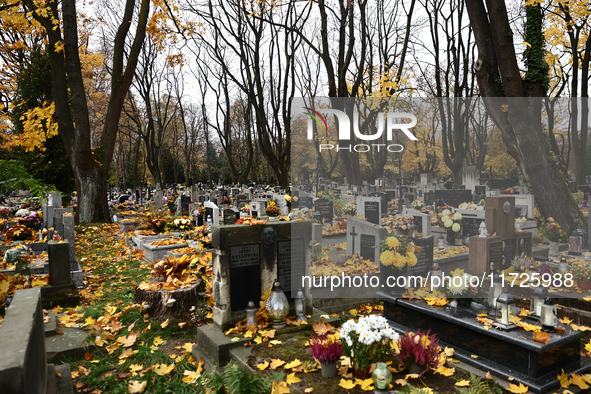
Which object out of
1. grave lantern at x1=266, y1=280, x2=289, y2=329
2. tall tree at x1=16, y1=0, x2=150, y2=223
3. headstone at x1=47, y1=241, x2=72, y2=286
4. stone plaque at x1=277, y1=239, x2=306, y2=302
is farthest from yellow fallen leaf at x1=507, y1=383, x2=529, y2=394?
tall tree at x1=16, y1=0, x2=150, y2=223

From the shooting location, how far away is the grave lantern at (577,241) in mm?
7176

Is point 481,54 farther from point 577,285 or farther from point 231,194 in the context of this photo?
point 231,194

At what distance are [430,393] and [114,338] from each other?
408 cm

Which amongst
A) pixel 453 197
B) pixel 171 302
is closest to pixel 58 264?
pixel 171 302

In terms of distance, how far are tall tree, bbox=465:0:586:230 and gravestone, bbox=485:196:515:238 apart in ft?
1.92

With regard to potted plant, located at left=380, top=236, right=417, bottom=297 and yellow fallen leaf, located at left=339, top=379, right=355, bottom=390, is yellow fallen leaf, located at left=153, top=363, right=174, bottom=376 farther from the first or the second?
potted plant, located at left=380, top=236, right=417, bottom=297

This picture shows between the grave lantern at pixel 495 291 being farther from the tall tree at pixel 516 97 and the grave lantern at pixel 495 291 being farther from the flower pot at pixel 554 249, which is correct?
the flower pot at pixel 554 249

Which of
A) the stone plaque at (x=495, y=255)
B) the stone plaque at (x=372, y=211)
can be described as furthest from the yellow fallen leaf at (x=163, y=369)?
the stone plaque at (x=372, y=211)

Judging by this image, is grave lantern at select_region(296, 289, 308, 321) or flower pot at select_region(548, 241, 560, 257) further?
flower pot at select_region(548, 241, 560, 257)

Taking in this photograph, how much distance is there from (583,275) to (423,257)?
2.29m

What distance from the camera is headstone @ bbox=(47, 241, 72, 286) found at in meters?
6.80

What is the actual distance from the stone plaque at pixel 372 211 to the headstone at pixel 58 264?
629 centimetres

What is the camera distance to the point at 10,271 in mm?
7258

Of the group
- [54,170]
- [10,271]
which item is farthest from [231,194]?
[10,271]
